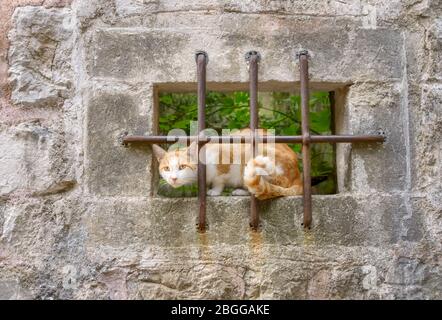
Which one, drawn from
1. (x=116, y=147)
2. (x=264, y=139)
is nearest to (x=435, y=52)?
(x=264, y=139)

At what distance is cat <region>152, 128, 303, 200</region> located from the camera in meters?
2.05

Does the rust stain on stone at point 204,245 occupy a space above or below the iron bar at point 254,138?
below

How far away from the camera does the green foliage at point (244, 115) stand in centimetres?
309

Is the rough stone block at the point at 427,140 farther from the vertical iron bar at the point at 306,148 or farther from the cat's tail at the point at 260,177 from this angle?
the cat's tail at the point at 260,177

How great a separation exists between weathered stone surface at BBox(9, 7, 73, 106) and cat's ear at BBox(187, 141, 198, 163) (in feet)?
1.66

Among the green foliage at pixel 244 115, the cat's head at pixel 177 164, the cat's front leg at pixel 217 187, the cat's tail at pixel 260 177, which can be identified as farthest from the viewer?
the green foliage at pixel 244 115

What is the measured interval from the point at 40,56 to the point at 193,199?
78 cm

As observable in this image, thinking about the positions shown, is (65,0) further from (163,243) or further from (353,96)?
(353,96)

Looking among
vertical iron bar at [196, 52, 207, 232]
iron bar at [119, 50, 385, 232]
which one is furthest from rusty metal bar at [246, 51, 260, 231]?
vertical iron bar at [196, 52, 207, 232]

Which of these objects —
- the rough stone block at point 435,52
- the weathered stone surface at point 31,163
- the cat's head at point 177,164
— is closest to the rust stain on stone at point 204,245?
the cat's head at point 177,164

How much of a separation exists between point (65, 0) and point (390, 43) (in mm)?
1238

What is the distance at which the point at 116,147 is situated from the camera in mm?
2152

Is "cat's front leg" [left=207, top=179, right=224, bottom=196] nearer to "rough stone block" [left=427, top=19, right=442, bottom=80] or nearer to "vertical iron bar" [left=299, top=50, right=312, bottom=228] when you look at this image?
"vertical iron bar" [left=299, top=50, right=312, bottom=228]
